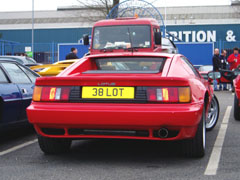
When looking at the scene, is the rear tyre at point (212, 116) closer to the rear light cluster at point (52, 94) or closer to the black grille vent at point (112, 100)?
the black grille vent at point (112, 100)

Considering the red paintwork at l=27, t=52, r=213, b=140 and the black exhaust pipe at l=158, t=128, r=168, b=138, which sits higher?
the red paintwork at l=27, t=52, r=213, b=140

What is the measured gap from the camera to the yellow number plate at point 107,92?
4699 mm

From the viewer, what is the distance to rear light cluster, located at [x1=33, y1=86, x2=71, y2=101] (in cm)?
484

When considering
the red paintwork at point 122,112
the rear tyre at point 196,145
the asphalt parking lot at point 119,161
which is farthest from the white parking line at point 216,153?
the red paintwork at point 122,112

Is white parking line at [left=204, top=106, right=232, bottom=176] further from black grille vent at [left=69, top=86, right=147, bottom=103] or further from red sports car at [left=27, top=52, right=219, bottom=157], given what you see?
black grille vent at [left=69, top=86, right=147, bottom=103]

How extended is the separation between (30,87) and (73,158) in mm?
2142

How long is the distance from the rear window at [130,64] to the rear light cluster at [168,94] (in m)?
0.74

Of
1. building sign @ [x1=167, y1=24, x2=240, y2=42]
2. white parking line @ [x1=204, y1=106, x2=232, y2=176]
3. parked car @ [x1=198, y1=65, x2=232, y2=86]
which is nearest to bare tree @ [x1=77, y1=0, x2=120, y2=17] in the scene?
building sign @ [x1=167, y1=24, x2=240, y2=42]

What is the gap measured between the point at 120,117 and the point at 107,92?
0.32 metres

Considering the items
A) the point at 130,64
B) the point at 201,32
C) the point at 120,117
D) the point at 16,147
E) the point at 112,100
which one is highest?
the point at 201,32

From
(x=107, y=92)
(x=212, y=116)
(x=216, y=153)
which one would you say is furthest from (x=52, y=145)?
(x=212, y=116)

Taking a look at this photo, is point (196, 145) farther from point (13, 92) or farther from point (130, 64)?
point (13, 92)

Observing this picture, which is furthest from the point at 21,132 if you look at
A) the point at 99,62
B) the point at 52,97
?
the point at 52,97

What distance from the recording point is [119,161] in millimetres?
5055
